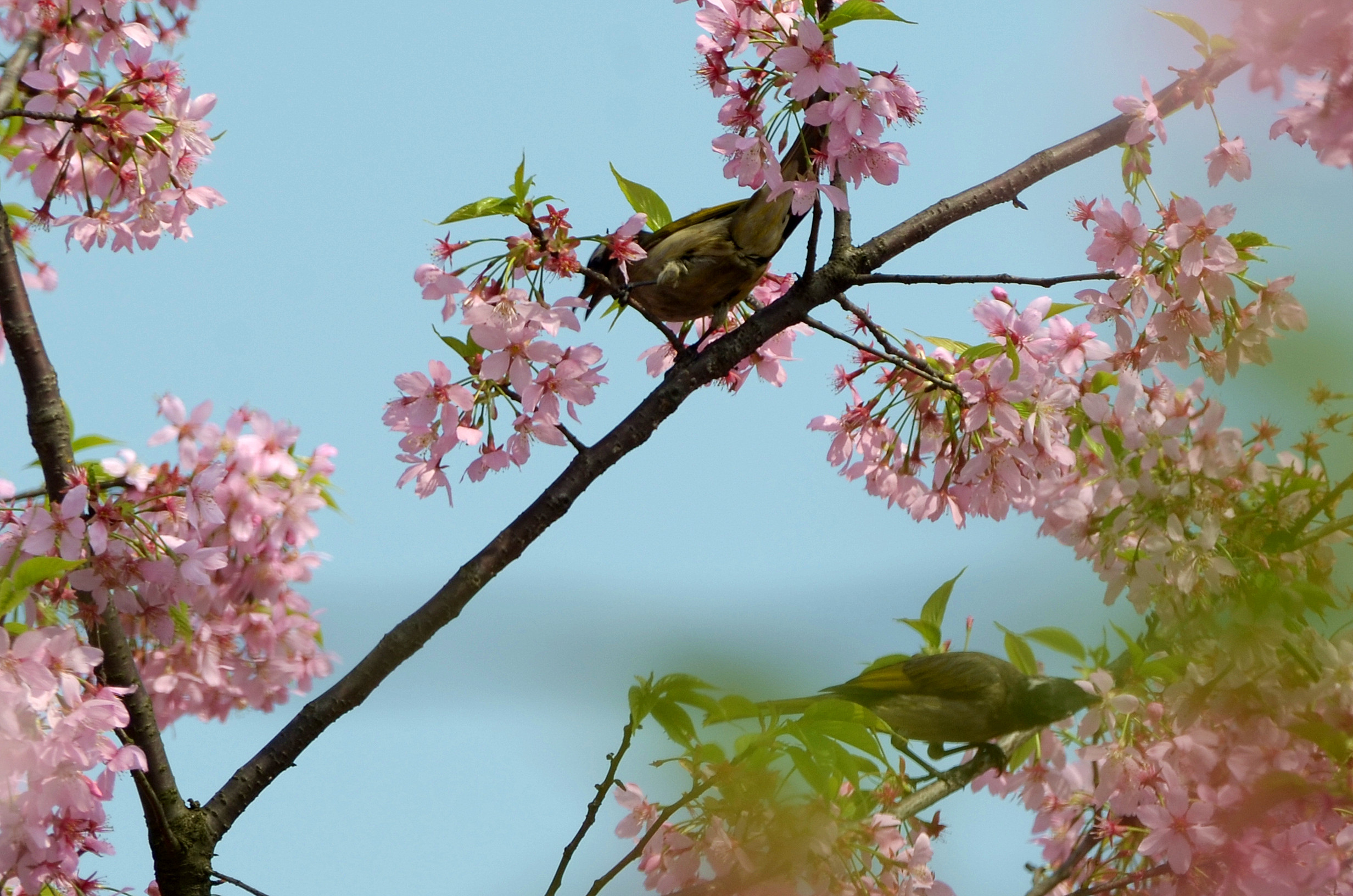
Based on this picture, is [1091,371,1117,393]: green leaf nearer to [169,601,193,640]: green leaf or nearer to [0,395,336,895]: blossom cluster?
[0,395,336,895]: blossom cluster

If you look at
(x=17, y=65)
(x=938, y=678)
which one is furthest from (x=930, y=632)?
(x=17, y=65)

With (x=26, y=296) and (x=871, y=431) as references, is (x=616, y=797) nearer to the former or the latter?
(x=871, y=431)

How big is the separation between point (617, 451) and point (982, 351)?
3.69 feet

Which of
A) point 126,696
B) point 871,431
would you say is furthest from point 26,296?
point 871,431

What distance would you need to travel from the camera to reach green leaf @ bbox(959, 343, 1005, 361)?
3.26 metres

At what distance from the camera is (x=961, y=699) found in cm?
328

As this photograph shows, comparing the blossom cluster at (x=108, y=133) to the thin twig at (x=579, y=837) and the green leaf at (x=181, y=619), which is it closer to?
the green leaf at (x=181, y=619)

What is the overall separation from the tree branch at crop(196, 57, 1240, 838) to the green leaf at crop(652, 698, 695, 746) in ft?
5.80

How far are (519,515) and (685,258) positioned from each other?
100 centimetres

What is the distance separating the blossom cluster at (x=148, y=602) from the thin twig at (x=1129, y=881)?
189cm

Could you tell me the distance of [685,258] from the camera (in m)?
3.38

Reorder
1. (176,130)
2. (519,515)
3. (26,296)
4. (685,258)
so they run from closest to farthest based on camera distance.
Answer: (519,515) → (26,296) → (685,258) → (176,130)

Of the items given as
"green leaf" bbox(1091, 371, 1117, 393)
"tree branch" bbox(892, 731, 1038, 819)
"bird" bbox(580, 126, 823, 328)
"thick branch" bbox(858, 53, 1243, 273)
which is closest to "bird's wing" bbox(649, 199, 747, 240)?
"bird" bbox(580, 126, 823, 328)

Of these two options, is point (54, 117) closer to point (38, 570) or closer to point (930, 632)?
point (38, 570)
